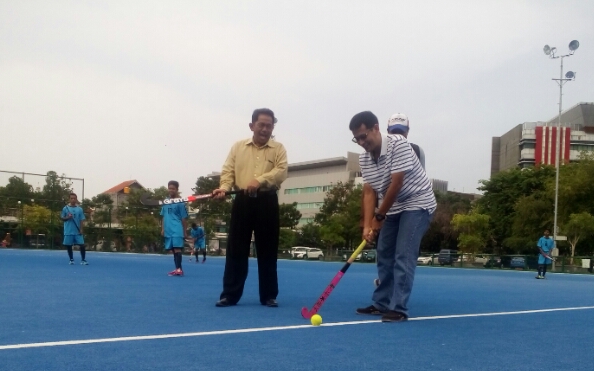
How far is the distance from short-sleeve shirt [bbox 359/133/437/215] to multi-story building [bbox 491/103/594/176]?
252 feet

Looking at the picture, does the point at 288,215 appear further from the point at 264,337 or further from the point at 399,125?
the point at 264,337

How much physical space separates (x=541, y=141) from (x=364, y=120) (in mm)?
78503

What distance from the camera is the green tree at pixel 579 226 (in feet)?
143

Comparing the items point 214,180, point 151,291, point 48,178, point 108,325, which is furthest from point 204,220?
point 108,325

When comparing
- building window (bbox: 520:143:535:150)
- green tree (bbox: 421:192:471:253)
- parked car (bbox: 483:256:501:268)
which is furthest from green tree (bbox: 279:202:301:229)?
building window (bbox: 520:143:535:150)

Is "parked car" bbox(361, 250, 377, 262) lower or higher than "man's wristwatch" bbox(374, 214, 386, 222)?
lower

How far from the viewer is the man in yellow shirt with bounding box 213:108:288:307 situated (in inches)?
243

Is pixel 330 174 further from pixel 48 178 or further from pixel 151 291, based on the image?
pixel 151 291

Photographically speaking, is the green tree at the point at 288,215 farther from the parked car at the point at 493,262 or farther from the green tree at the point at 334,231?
the parked car at the point at 493,262

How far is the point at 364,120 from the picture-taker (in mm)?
5453

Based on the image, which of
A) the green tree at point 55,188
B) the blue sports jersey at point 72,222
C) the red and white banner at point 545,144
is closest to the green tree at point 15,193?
the green tree at point 55,188

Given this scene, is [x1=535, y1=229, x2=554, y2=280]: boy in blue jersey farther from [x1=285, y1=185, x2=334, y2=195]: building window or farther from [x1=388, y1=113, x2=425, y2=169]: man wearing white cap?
[x1=285, y1=185, x2=334, y2=195]: building window

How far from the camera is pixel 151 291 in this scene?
7391 millimetres

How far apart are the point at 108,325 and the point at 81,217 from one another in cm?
1145
